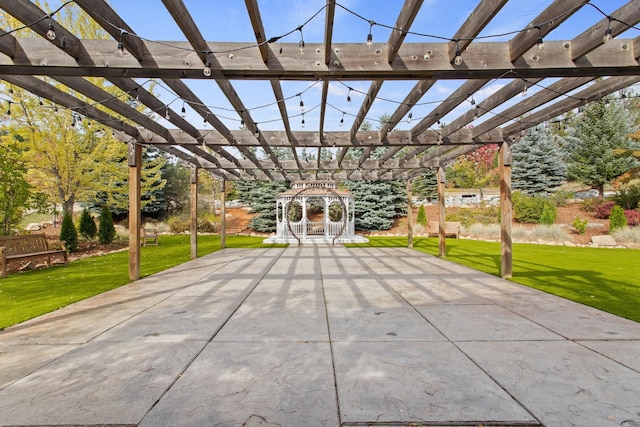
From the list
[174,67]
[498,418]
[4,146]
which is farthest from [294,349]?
[4,146]

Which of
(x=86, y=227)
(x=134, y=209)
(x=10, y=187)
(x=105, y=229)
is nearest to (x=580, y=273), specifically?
(x=134, y=209)

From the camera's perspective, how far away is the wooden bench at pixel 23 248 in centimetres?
705

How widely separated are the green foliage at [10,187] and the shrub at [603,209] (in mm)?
24120

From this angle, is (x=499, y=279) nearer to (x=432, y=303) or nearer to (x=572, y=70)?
(x=432, y=303)

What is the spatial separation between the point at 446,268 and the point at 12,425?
754cm

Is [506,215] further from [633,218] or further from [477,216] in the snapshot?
[477,216]

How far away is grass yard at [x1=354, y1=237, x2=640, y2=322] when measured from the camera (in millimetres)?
4793

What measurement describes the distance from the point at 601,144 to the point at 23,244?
27.2 metres

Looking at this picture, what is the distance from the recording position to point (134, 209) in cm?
663

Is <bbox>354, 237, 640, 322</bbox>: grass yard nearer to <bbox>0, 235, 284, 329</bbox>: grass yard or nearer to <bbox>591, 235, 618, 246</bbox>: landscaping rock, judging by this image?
<bbox>591, 235, 618, 246</bbox>: landscaping rock

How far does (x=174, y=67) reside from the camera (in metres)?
3.19

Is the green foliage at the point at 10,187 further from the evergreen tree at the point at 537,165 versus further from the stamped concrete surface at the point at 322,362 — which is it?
the evergreen tree at the point at 537,165

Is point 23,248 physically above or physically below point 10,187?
below

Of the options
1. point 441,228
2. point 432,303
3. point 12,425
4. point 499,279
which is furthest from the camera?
point 441,228
